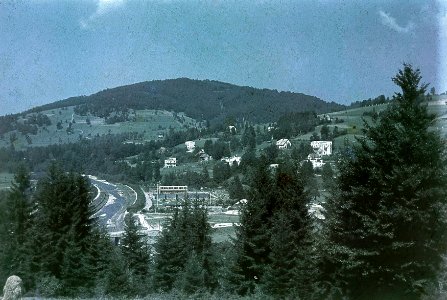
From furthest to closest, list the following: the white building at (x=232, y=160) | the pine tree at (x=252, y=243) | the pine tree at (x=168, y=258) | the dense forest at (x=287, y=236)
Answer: the white building at (x=232, y=160) → the pine tree at (x=168, y=258) → the pine tree at (x=252, y=243) → the dense forest at (x=287, y=236)

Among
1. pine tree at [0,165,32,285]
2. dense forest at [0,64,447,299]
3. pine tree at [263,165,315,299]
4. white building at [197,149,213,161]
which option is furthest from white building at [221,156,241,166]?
pine tree at [263,165,315,299]

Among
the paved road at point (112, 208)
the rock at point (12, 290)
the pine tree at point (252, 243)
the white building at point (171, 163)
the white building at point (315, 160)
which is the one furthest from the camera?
the white building at point (171, 163)

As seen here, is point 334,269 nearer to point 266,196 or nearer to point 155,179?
point 266,196

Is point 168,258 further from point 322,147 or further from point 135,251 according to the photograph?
point 322,147

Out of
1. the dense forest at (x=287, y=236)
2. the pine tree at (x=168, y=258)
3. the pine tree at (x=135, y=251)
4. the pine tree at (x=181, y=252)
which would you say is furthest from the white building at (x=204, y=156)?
the pine tree at (x=168, y=258)

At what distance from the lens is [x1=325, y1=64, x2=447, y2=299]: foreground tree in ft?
56.8

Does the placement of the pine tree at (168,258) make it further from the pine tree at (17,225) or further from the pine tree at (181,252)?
the pine tree at (17,225)

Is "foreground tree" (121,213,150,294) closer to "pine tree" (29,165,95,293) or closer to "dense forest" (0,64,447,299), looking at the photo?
"dense forest" (0,64,447,299)

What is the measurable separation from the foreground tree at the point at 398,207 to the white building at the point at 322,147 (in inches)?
4744

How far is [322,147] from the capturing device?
143125mm

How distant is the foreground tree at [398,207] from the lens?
56.8ft

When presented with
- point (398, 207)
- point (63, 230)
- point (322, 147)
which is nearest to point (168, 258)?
point (63, 230)

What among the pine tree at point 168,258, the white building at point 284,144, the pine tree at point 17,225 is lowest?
the pine tree at point 168,258

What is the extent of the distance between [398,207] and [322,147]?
420 ft
